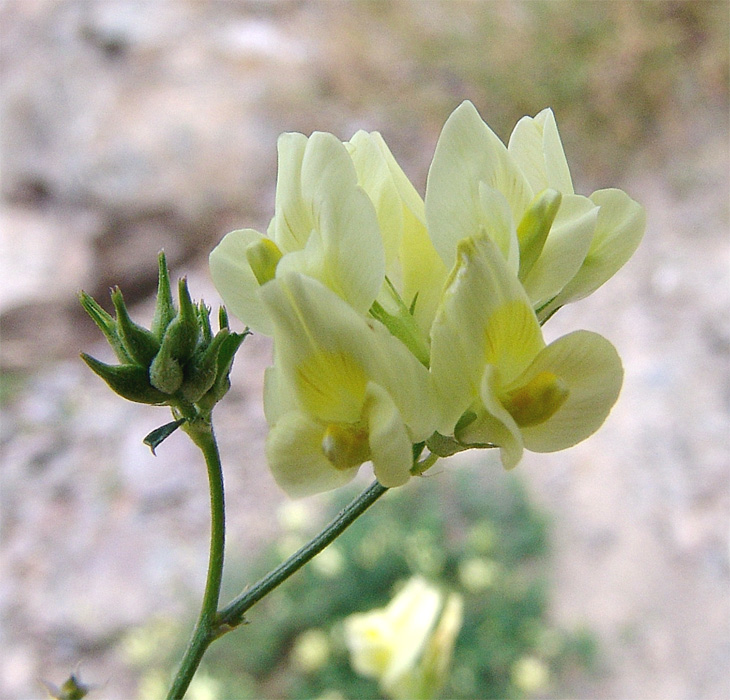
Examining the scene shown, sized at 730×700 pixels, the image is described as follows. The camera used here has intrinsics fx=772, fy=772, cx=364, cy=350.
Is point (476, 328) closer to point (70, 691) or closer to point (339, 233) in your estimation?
point (339, 233)

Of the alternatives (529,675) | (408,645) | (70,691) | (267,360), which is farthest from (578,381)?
(267,360)

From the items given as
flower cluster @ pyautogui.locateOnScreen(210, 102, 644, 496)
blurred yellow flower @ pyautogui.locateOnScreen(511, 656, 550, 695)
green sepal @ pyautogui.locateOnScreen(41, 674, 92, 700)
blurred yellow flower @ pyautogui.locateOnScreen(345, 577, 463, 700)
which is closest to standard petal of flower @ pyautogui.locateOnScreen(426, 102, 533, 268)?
flower cluster @ pyautogui.locateOnScreen(210, 102, 644, 496)

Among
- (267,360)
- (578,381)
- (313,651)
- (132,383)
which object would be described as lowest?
(578,381)

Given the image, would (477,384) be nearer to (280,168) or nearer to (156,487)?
(280,168)

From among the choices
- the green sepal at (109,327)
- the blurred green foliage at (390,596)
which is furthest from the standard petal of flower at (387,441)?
the blurred green foliage at (390,596)

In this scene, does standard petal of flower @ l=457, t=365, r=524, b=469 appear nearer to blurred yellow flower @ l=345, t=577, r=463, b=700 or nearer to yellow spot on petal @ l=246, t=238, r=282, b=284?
yellow spot on petal @ l=246, t=238, r=282, b=284

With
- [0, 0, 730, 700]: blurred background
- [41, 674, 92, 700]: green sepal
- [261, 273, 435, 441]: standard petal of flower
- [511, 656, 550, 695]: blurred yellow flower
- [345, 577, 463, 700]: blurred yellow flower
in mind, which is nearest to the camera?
[261, 273, 435, 441]: standard petal of flower

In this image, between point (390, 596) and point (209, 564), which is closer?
point (209, 564)
